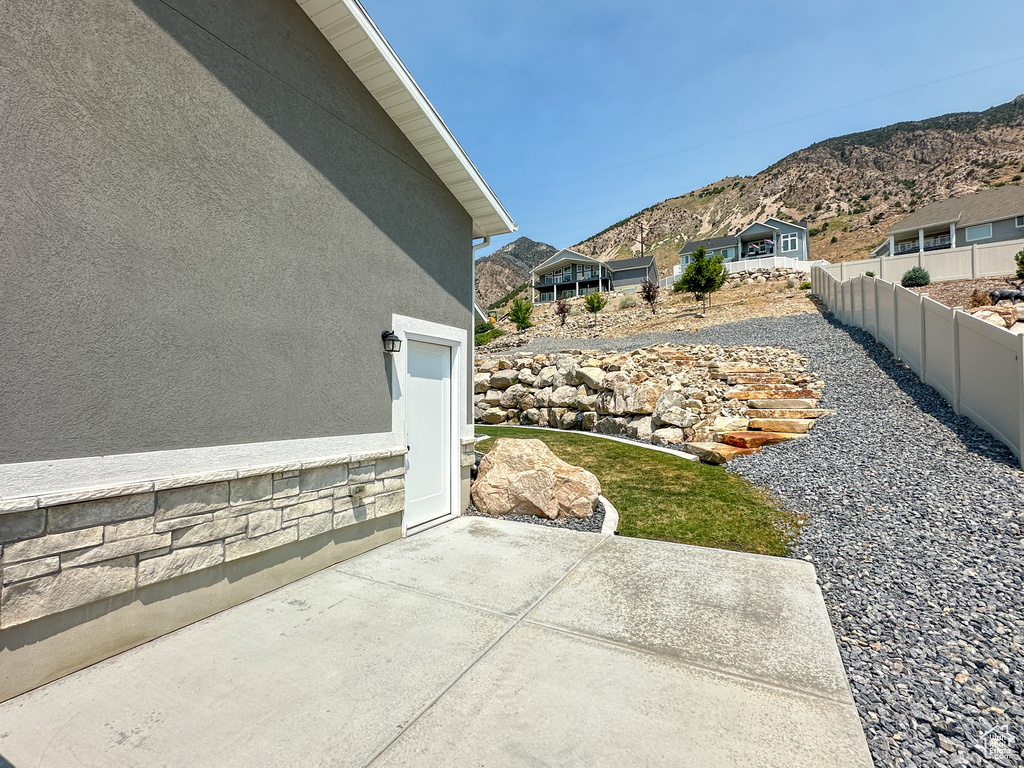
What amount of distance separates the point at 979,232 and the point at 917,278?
19.8 metres

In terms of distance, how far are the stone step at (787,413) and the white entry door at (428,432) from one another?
6.99 m

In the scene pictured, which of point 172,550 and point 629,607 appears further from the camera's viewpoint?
point 629,607

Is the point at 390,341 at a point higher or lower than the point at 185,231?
lower

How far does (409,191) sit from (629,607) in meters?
4.87

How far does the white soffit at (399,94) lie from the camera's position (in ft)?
14.2

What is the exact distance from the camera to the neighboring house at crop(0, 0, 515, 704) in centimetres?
265

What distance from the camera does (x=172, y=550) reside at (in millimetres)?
3195

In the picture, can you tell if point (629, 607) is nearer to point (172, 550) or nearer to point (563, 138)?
point (172, 550)

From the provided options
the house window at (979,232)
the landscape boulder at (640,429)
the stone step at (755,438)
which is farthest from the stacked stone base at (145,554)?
the house window at (979,232)

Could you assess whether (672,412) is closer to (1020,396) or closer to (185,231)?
(1020,396)

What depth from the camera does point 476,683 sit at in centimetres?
268

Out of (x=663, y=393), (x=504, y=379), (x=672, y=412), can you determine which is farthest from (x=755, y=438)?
(x=504, y=379)

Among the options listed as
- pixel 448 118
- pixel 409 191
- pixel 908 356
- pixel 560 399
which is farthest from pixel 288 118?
pixel 908 356

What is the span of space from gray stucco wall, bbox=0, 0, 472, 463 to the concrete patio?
4.64ft
